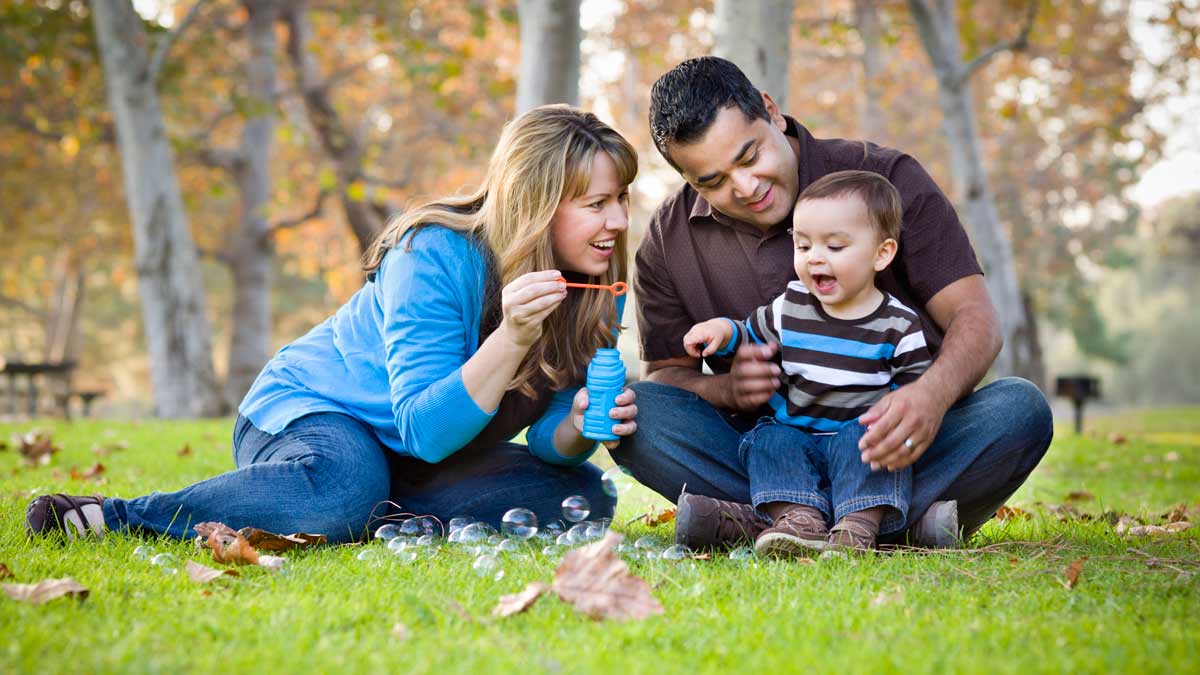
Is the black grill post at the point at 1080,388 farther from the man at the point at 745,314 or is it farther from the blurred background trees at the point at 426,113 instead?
the man at the point at 745,314

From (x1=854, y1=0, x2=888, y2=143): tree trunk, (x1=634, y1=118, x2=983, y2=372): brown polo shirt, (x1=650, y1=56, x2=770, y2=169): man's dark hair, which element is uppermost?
(x1=854, y1=0, x2=888, y2=143): tree trunk

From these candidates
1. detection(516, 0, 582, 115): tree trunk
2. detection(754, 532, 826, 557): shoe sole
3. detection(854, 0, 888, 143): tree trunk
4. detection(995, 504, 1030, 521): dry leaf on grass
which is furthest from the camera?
detection(854, 0, 888, 143): tree trunk

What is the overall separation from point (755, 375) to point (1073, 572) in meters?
1.06

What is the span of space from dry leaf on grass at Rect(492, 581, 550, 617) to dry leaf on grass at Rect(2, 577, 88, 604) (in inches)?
35.7

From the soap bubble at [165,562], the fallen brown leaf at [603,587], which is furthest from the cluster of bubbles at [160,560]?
the fallen brown leaf at [603,587]

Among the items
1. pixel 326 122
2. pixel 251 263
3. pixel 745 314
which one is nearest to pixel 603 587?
pixel 745 314

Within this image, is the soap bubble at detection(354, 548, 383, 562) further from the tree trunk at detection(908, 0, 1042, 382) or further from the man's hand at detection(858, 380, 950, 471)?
the tree trunk at detection(908, 0, 1042, 382)

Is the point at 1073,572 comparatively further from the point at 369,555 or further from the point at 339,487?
the point at 339,487

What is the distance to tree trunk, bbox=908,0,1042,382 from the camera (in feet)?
38.9

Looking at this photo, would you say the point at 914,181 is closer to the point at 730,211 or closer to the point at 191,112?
the point at 730,211

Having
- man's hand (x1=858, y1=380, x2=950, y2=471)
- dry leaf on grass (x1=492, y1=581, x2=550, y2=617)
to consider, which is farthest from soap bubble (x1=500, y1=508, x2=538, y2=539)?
man's hand (x1=858, y1=380, x2=950, y2=471)

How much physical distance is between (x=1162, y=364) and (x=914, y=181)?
4495 centimetres

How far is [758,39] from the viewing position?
221 inches

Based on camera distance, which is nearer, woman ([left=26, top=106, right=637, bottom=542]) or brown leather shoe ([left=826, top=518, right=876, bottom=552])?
brown leather shoe ([left=826, top=518, right=876, bottom=552])
